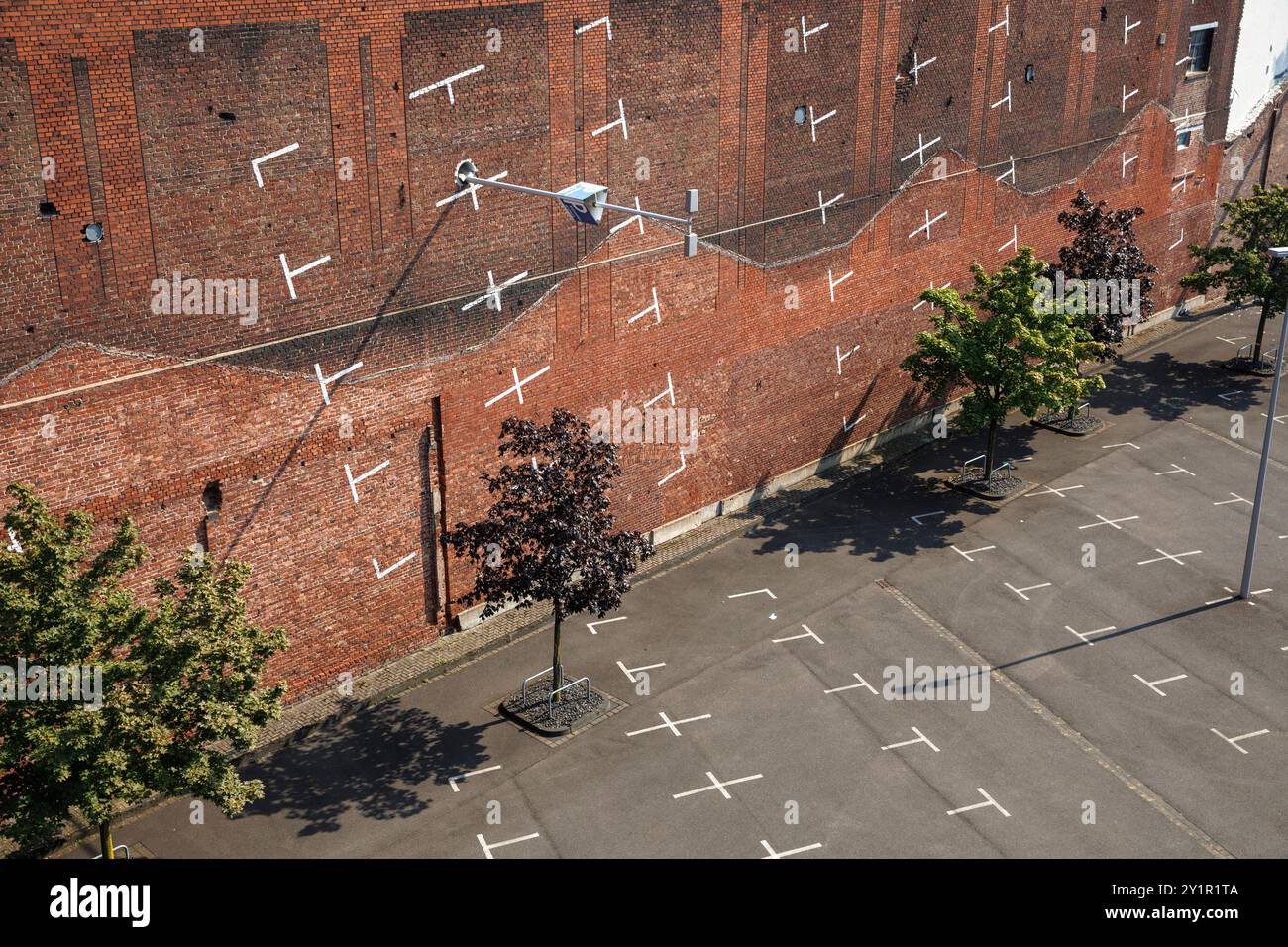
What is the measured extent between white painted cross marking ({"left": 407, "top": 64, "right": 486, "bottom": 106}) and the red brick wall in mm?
112

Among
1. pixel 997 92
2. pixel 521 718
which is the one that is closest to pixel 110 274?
pixel 521 718

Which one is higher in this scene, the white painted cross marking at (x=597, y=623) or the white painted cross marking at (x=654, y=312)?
the white painted cross marking at (x=654, y=312)

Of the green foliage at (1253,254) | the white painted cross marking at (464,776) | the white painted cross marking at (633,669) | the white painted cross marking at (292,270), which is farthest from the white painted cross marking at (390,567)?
the green foliage at (1253,254)

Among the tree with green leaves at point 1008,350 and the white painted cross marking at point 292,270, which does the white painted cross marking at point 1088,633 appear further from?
the white painted cross marking at point 292,270

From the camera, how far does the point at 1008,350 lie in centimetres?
3366

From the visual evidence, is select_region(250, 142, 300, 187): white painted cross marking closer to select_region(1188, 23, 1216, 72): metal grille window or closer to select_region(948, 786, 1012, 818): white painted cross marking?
select_region(948, 786, 1012, 818): white painted cross marking

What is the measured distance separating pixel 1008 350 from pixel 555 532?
47.7 ft

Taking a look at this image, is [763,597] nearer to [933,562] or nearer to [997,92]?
[933,562]

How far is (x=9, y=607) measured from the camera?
1822cm

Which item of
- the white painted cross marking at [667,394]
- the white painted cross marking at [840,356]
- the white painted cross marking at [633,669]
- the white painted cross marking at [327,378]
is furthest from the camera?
the white painted cross marking at [840,356]

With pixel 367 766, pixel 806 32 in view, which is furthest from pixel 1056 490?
pixel 367 766

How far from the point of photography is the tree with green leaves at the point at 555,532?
2442 cm

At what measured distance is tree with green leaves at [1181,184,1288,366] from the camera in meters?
41.9

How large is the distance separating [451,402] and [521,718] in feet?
20.6
